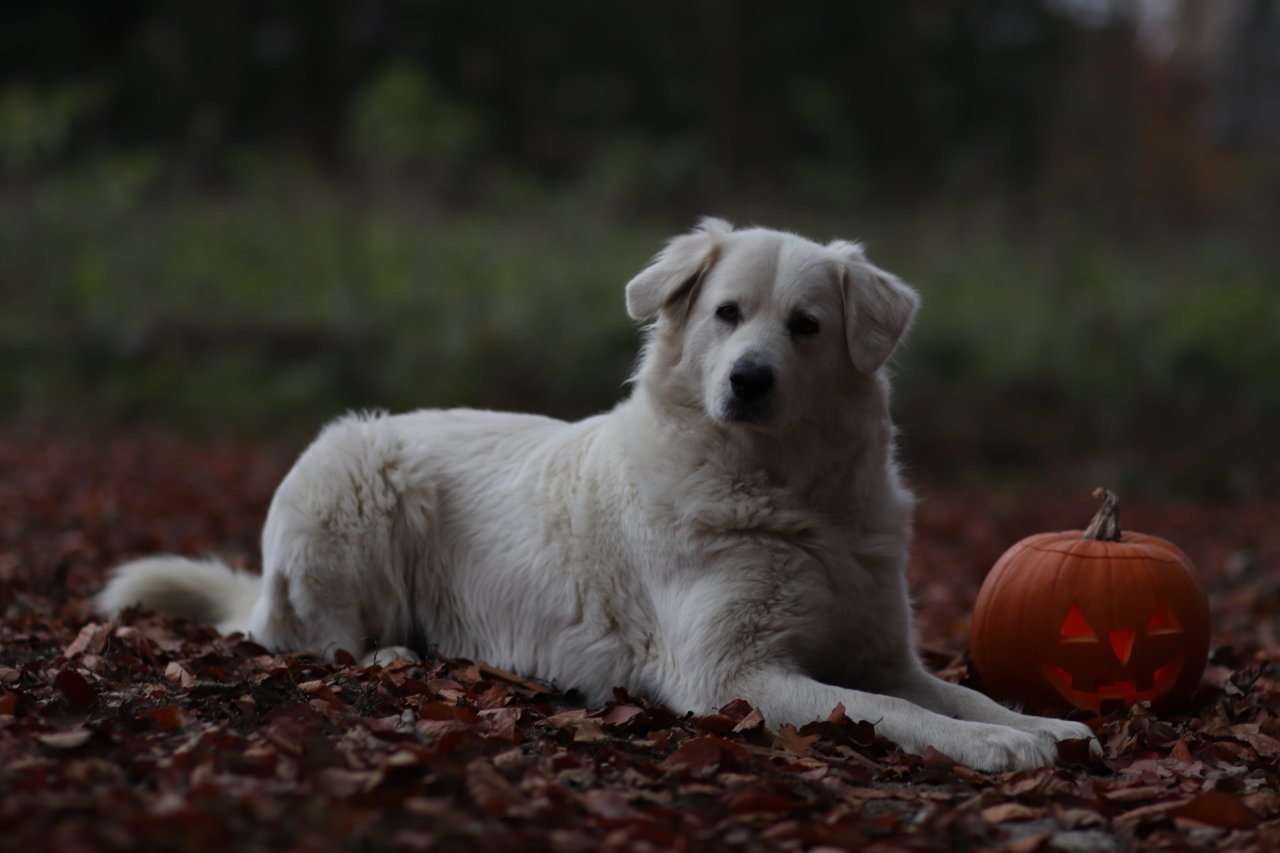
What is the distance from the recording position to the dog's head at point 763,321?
409cm

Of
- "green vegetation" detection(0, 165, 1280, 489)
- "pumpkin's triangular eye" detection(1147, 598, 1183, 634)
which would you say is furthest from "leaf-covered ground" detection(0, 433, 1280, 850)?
"green vegetation" detection(0, 165, 1280, 489)

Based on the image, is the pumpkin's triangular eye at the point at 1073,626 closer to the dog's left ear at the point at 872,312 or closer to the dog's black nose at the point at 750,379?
the dog's left ear at the point at 872,312

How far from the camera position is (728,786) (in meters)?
3.17

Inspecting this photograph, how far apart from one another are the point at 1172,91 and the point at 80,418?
23914mm

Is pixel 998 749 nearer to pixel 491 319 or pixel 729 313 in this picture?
pixel 729 313

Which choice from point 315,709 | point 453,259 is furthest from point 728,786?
point 453,259

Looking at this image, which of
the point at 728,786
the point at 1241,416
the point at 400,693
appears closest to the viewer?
the point at 728,786

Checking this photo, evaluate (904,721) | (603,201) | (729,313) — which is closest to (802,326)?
(729,313)

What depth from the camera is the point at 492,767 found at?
308 centimetres

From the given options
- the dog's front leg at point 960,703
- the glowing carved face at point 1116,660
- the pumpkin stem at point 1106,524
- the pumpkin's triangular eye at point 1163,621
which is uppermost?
the pumpkin stem at point 1106,524

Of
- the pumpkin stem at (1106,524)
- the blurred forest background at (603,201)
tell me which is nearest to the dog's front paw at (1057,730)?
the pumpkin stem at (1106,524)

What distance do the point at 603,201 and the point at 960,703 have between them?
40.6 feet

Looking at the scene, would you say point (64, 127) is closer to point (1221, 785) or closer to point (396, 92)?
point (396, 92)

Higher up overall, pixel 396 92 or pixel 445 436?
pixel 396 92
